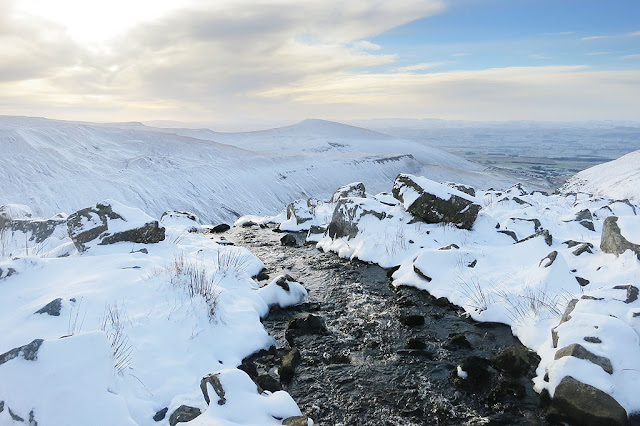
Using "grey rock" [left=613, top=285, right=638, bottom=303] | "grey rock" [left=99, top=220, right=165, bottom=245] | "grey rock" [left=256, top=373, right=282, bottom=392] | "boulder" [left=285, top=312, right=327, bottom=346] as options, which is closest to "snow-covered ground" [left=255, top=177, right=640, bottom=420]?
"grey rock" [left=613, top=285, right=638, bottom=303]

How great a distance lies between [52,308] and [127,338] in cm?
139

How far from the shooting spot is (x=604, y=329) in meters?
6.41

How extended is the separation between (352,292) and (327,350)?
358 cm

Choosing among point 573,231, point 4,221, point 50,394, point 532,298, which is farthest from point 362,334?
point 4,221

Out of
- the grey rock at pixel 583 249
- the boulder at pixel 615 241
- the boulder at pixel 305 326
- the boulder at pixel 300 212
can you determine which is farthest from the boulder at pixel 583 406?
the boulder at pixel 300 212

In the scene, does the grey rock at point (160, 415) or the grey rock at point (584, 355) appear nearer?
the grey rock at point (160, 415)

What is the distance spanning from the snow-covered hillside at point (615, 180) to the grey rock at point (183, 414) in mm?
63898

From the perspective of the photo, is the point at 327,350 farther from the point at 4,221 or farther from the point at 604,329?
the point at 4,221

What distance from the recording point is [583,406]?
563cm

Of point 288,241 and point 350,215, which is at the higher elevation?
point 350,215

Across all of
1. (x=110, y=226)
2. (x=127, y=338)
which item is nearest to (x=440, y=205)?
(x=110, y=226)

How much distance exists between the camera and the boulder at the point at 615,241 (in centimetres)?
869

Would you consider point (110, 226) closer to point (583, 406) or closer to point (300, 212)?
point (300, 212)

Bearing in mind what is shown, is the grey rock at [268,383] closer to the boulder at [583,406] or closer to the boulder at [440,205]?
the boulder at [583,406]
